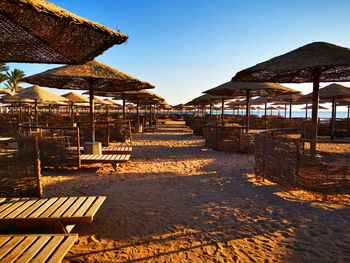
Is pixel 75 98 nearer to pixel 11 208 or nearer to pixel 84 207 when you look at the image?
pixel 11 208

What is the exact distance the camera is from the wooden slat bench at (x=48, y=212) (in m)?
2.74

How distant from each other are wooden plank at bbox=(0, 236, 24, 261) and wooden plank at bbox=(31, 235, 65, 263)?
13.0 inches

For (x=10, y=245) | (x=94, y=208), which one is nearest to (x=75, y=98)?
(x=94, y=208)

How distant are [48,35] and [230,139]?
312 inches

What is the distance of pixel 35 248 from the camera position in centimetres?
220


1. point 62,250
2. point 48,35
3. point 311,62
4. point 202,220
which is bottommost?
point 202,220

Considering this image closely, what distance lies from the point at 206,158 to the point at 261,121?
40.3 ft

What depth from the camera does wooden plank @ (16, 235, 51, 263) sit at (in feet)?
6.61

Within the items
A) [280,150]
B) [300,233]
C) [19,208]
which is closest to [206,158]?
[280,150]

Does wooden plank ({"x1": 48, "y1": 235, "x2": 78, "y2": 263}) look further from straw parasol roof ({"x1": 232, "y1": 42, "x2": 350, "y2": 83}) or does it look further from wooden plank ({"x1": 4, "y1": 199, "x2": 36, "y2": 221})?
straw parasol roof ({"x1": 232, "y1": 42, "x2": 350, "y2": 83})

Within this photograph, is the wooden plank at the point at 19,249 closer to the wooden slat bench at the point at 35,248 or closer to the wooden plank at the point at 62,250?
the wooden slat bench at the point at 35,248

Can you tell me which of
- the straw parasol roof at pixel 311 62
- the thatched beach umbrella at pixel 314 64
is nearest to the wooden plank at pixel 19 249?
the thatched beach umbrella at pixel 314 64

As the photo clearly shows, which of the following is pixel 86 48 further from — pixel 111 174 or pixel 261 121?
pixel 261 121

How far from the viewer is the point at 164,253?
2662mm
